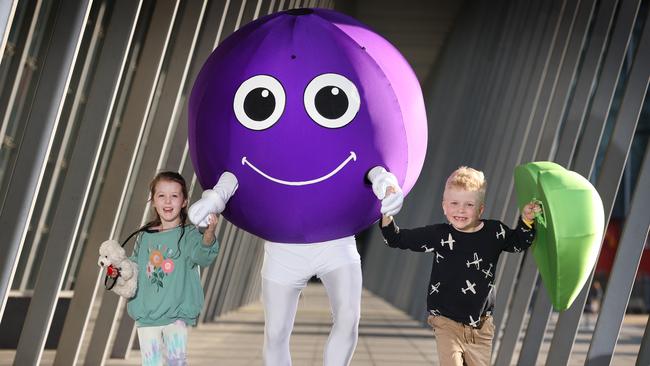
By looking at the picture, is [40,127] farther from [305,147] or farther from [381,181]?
[381,181]

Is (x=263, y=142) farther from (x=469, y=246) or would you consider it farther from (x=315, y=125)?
(x=469, y=246)

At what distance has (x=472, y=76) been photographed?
720 inches

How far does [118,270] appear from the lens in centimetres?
492

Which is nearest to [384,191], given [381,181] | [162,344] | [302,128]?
[381,181]

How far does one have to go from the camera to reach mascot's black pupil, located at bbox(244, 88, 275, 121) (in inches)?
189

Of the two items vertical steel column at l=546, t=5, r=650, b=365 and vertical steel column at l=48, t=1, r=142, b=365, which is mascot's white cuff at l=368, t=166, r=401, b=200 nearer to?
vertical steel column at l=48, t=1, r=142, b=365

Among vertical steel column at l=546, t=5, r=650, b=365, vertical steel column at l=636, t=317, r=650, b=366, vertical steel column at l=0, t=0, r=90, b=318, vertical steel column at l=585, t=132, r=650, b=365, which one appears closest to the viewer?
vertical steel column at l=0, t=0, r=90, b=318

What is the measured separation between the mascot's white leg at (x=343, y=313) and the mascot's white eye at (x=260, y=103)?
2.70 ft

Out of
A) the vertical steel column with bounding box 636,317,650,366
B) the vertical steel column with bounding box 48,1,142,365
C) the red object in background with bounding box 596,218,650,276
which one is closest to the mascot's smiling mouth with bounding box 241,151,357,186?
the vertical steel column with bounding box 48,1,142,365

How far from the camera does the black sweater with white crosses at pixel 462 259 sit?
4941 millimetres

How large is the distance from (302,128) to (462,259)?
0.99 m

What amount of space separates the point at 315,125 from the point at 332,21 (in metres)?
0.64

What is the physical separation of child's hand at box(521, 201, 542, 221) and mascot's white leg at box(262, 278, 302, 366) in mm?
1159

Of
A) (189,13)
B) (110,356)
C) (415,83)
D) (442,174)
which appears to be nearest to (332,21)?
(415,83)
